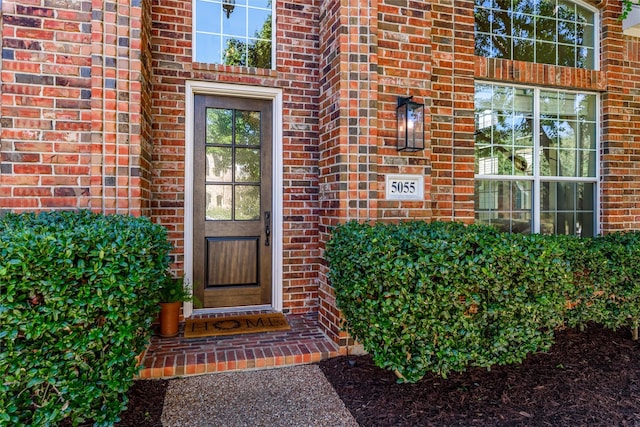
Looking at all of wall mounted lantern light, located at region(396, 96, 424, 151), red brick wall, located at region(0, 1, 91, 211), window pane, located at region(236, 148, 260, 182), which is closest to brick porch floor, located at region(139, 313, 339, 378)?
red brick wall, located at region(0, 1, 91, 211)

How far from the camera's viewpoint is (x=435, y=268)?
2215 mm

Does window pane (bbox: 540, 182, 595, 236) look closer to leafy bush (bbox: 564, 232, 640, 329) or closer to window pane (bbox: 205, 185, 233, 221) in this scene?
leafy bush (bbox: 564, 232, 640, 329)

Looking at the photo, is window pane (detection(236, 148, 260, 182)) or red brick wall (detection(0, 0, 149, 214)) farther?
window pane (detection(236, 148, 260, 182))

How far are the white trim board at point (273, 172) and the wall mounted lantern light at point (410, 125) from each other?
46.4 inches

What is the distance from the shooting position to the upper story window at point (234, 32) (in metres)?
3.52

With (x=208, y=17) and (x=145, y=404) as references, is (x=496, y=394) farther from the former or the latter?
(x=208, y=17)

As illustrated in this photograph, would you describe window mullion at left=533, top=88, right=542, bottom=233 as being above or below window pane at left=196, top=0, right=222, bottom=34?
below

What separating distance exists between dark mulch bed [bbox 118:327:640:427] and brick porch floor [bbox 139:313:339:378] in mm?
120

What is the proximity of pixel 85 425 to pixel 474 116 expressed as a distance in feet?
13.1

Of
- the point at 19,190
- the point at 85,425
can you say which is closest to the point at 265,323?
the point at 85,425

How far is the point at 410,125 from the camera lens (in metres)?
3.12

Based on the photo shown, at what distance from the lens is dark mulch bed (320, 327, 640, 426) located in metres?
2.23

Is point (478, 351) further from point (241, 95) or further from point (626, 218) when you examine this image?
point (626, 218)

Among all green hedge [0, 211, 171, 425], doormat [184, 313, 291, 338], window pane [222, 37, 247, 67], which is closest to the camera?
green hedge [0, 211, 171, 425]
